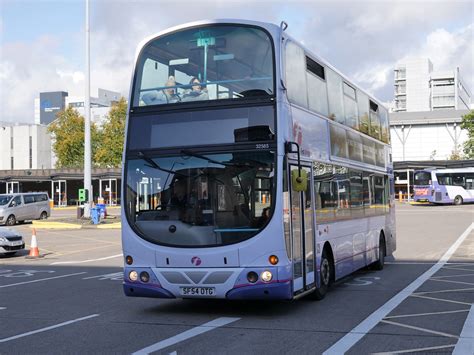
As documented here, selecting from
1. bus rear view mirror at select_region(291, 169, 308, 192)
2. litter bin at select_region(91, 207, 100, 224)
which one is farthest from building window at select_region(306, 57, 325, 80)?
litter bin at select_region(91, 207, 100, 224)

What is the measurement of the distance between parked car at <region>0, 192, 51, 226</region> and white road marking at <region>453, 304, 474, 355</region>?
3144 cm

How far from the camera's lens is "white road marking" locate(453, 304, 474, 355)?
7.04m

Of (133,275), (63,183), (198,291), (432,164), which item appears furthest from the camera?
(63,183)

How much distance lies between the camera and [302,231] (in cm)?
964

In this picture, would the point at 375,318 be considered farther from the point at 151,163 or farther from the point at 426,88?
the point at 426,88

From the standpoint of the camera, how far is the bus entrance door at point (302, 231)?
9117 mm

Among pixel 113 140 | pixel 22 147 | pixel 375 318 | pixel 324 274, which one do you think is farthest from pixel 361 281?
pixel 22 147

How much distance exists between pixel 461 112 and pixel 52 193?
61.1m

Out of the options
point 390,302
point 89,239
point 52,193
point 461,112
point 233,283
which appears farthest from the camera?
point 461,112

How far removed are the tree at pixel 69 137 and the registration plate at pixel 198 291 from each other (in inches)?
2726

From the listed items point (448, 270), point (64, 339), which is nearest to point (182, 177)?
point (64, 339)

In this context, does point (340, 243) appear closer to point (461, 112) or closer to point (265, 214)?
point (265, 214)

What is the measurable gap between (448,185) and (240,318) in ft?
162

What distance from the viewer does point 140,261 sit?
9180mm
